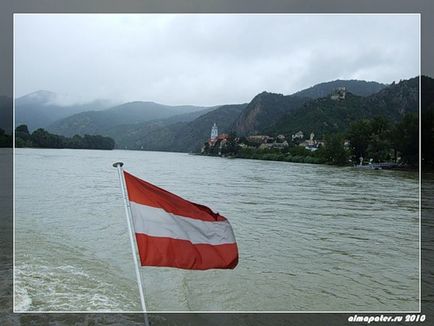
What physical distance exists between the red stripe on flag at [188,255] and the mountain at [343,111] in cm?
2045

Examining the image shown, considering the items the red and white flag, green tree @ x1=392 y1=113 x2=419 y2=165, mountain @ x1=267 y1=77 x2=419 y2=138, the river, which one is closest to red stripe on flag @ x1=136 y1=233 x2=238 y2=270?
the red and white flag

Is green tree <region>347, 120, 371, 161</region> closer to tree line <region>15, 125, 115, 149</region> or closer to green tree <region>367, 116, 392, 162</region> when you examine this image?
green tree <region>367, 116, 392, 162</region>

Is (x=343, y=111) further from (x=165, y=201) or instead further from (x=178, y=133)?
(x=165, y=201)

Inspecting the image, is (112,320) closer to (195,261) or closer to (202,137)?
(195,261)

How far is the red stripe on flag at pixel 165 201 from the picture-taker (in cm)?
192

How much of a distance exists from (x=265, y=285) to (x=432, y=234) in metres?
4.77

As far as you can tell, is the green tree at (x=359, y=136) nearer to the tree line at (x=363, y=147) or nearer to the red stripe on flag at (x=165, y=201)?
the tree line at (x=363, y=147)

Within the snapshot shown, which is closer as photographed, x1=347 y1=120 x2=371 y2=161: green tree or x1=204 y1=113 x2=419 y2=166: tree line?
x1=204 y1=113 x2=419 y2=166: tree line

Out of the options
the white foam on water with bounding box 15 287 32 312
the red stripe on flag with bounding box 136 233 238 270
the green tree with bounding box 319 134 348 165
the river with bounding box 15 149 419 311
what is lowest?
the river with bounding box 15 149 419 311

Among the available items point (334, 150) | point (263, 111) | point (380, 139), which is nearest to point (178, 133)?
point (263, 111)

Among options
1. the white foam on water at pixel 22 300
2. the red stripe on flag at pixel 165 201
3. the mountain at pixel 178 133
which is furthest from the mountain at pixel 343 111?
the red stripe on flag at pixel 165 201

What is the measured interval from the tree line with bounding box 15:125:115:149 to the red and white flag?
16.3 metres

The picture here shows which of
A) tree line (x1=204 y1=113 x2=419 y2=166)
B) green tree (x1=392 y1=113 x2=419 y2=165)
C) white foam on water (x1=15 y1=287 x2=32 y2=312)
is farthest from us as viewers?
tree line (x1=204 y1=113 x2=419 y2=166)

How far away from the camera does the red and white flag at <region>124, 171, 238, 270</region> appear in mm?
1893
